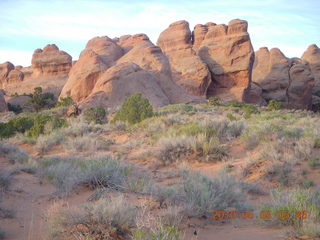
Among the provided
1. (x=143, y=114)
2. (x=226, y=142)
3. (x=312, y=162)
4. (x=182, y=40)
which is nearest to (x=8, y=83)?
(x=182, y=40)

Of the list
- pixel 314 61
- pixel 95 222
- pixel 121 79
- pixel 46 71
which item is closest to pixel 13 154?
pixel 95 222

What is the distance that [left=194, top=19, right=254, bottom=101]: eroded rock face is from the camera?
40844 millimetres

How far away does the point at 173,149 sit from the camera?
10.0 metres

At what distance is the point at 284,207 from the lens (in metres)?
4.83

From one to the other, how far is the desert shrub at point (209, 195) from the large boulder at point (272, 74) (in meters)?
40.6

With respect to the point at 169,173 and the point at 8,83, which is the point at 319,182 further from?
the point at 8,83

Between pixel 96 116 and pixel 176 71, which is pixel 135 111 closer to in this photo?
pixel 96 116

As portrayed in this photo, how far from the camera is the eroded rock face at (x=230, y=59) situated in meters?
40.8

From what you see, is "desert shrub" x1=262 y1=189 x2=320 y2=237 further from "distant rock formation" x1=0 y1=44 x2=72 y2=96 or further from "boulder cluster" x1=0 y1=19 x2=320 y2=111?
"distant rock formation" x1=0 y1=44 x2=72 y2=96

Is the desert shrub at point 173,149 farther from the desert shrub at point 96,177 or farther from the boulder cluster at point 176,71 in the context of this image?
the boulder cluster at point 176,71

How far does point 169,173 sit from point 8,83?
158ft

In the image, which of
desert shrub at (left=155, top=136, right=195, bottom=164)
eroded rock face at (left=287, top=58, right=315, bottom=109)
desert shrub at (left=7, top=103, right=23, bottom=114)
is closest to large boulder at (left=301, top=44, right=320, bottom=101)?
eroded rock face at (left=287, top=58, right=315, bottom=109)

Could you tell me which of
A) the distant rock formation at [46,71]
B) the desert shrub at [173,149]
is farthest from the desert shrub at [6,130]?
the distant rock formation at [46,71]

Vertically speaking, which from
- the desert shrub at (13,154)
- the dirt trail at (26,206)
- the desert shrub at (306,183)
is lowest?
the desert shrub at (306,183)
